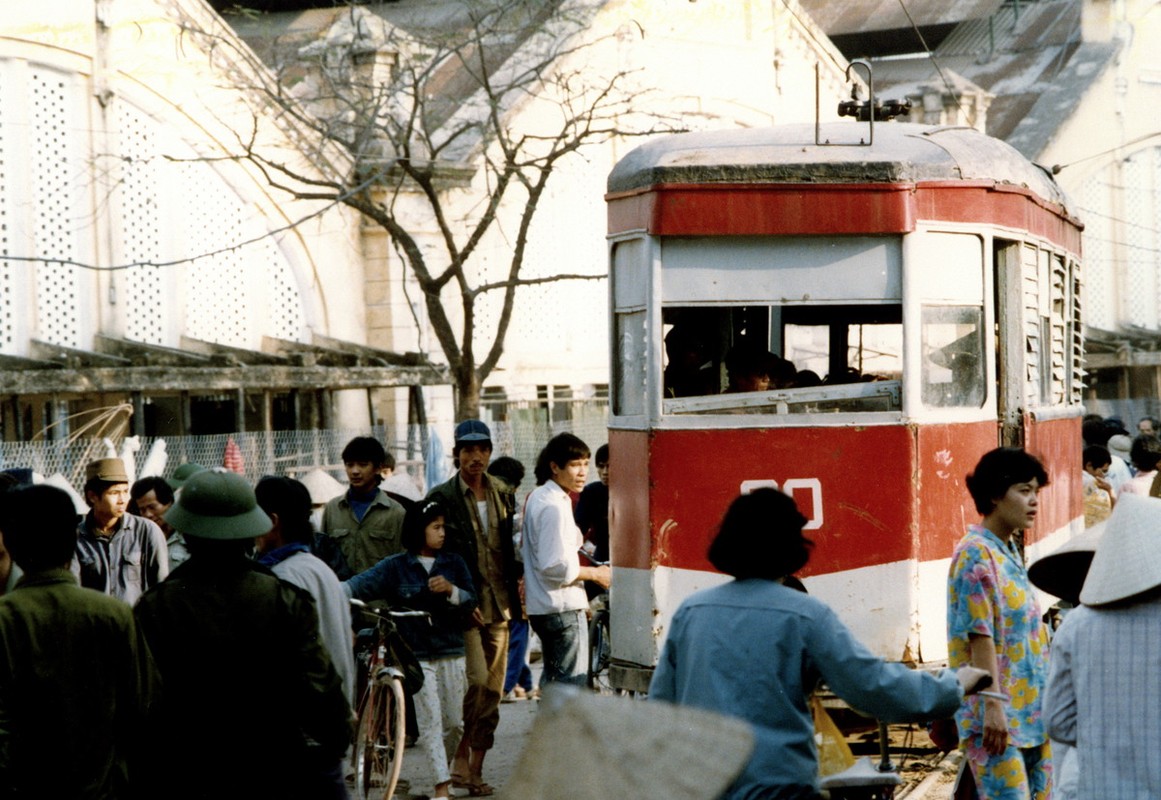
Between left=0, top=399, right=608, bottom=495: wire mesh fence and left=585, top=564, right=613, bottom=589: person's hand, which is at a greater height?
left=0, top=399, right=608, bottom=495: wire mesh fence

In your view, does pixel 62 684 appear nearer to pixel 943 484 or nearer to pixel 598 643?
pixel 943 484

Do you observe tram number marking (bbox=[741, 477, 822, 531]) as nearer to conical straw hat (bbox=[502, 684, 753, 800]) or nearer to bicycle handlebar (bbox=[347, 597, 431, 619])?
bicycle handlebar (bbox=[347, 597, 431, 619])

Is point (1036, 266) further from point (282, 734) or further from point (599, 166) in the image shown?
point (599, 166)

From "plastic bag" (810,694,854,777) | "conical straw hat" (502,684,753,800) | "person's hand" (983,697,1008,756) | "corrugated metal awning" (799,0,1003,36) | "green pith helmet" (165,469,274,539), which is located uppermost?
"corrugated metal awning" (799,0,1003,36)

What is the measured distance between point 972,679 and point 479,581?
4681 mm

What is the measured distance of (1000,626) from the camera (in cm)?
626

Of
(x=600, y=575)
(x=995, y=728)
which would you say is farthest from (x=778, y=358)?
(x=995, y=728)

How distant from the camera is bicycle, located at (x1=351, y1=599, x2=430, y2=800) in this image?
351 inches

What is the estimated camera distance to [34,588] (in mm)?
5156

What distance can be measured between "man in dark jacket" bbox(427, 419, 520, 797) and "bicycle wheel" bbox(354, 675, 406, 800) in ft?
1.64

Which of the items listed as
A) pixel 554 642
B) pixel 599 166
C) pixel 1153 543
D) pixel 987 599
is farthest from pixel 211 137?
pixel 1153 543

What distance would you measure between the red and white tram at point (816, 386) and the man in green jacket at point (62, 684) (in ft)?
13.5

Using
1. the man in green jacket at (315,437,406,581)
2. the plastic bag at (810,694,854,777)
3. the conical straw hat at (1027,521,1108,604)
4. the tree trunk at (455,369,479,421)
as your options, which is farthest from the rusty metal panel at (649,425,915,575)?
the tree trunk at (455,369,479,421)

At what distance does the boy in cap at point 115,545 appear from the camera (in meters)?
8.72
